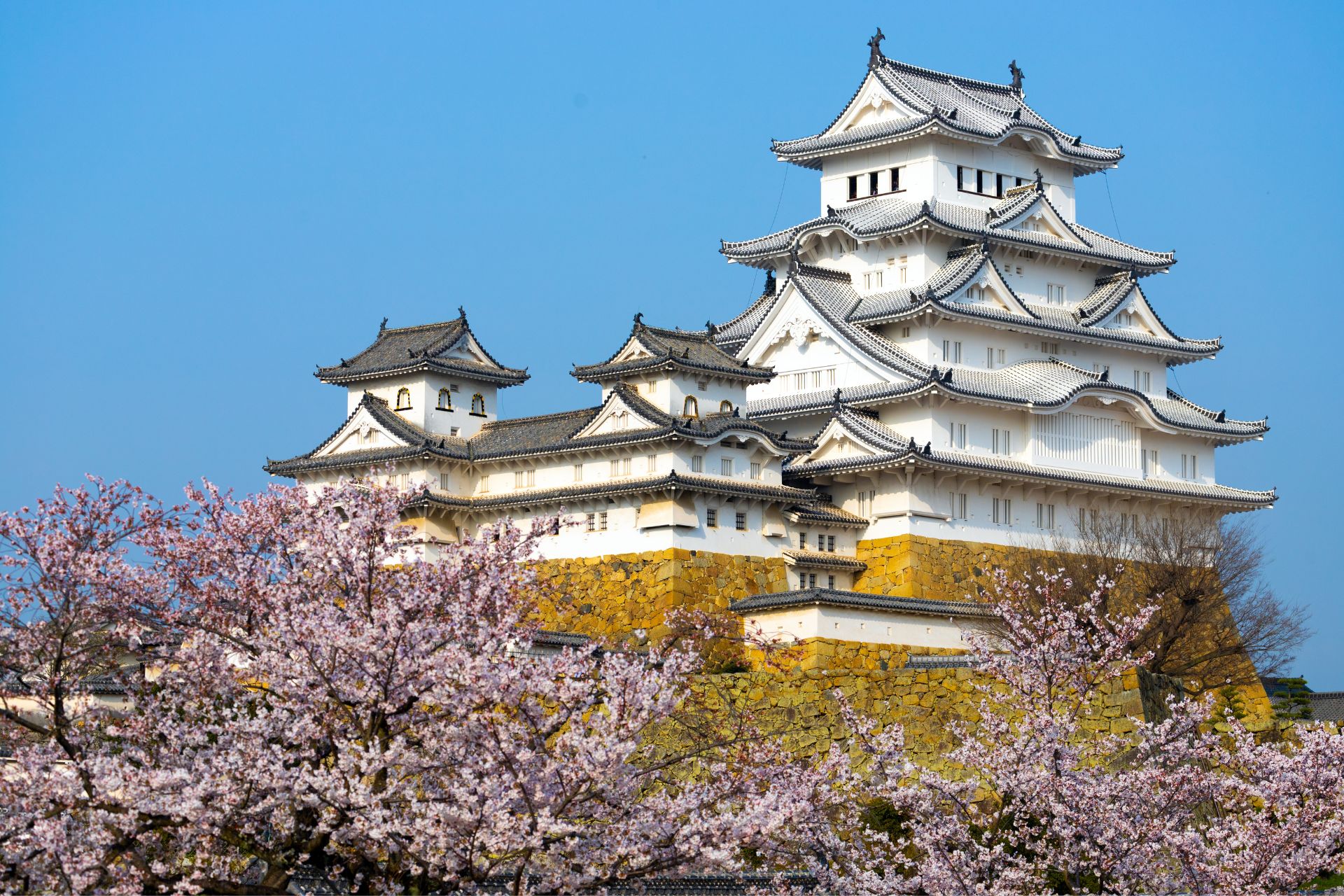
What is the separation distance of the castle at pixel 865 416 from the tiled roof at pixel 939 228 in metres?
0.11

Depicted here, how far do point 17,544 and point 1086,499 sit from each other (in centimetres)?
3865

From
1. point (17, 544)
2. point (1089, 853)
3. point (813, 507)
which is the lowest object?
point (1089, 853)

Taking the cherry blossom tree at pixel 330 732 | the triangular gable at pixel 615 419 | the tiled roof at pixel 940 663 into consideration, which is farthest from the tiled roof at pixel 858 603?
the cherry blossom tree at pixel 330 732

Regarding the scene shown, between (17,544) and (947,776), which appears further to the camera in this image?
(947,776)

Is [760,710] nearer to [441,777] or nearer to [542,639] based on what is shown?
[542,639]

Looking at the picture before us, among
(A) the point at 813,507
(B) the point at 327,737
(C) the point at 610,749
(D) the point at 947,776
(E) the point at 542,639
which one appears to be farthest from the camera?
(A) the point at 813,507

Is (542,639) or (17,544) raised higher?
(542,639)

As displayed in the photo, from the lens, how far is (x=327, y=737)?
19.3 m

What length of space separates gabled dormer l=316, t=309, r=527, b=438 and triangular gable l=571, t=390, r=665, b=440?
458 centimetres

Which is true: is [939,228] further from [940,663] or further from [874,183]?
[940,663]

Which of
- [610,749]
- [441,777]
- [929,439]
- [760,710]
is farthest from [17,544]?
[929,439]

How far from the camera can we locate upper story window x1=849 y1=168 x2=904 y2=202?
59.1 meters

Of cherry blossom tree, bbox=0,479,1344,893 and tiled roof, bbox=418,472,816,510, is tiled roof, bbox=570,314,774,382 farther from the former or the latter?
cherry blossom tree, bbox=0,479,1344,893

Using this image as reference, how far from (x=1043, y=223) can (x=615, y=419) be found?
55.4 ft
